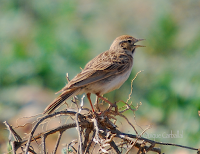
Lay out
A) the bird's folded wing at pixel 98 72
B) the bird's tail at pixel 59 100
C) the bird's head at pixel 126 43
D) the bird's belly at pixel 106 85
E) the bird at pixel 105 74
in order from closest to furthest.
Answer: the bird's tail at pixel 59 100, the bird at pixel 105 74, the bird's folded wing at pixel 98 72, the bird's belly at pixel 106 85, the bird's head at pixel 126 43

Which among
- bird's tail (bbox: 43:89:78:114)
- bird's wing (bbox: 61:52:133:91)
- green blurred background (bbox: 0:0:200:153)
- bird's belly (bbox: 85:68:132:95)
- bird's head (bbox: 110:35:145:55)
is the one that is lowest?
bird's tail (bbox: 43:89:78:114)

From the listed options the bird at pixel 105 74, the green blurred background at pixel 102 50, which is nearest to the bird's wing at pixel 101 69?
the bird at pixel 105 74

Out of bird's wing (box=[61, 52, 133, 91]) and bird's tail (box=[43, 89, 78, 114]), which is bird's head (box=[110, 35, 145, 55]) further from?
bird's tail (box=[43, 89, 78, 114])

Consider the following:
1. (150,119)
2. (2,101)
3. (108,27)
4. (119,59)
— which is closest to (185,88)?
(150,119)

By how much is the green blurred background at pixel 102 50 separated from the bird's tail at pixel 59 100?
2.20 metres

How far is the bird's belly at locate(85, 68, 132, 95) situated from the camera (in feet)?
14.2

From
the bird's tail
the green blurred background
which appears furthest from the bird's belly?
the green blurred background

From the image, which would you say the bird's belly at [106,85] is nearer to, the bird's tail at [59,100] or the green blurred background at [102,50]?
the bird's tail at [59,100]

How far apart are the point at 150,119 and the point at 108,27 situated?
5.04 m

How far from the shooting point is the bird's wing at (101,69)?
4274 mm

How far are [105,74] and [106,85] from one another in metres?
0.20

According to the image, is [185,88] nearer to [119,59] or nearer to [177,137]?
[177,137]

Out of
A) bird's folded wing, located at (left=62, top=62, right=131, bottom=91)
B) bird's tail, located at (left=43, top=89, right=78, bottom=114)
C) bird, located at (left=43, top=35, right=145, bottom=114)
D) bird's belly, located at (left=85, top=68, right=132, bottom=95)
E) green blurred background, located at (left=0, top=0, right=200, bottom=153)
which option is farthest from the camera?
green blurred background, located at (left=0, top=0, right=200, bottom=153)

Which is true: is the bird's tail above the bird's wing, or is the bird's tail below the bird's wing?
below
